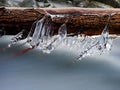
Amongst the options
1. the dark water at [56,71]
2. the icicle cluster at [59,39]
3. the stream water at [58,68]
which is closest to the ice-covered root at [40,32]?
the icicle cluster at [59,39]

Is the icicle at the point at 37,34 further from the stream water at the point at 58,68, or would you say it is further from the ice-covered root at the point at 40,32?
the stream water at the point at 58,68

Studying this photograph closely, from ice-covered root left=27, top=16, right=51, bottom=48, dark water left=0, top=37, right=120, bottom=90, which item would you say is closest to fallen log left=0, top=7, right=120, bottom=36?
ice-covered root left=27, top=16, right=51, bottom=48

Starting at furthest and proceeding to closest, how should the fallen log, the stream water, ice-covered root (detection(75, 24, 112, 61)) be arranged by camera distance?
the stream water < ice-covered root (detection(75, 24, 112, 61)) < the fallen log

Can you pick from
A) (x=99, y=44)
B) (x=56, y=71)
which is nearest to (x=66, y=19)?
(x=99, y=44)

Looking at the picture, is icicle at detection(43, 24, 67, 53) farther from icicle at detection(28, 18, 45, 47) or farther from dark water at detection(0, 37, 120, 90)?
dark water at detection(0, 37, 120, 90)

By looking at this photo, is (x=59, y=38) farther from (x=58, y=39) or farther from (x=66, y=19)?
(x=66, y=19)

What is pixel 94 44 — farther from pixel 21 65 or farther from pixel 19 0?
pixel 19 0
